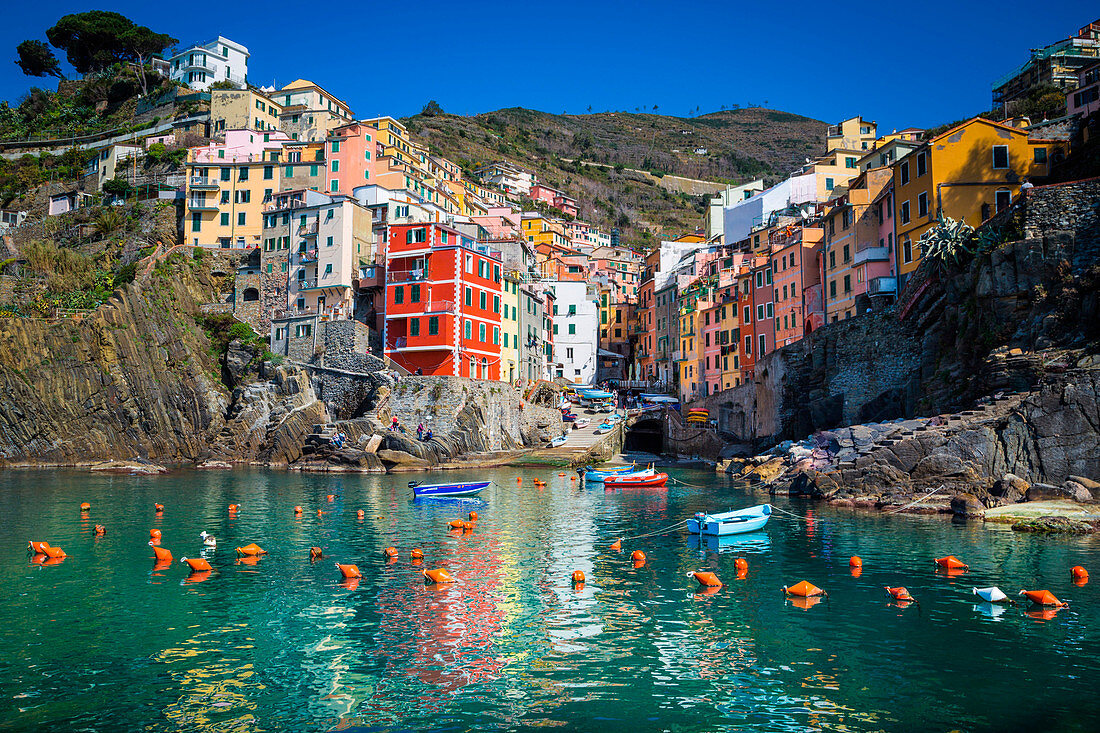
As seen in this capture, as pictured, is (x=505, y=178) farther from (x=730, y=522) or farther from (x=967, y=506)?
(x=730, y=522)

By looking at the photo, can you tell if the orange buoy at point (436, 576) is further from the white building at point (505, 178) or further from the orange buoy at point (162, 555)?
the white building at point (505, 178)

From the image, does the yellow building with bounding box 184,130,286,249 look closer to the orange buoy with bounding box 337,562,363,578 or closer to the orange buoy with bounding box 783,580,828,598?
the orange buoy with bounding box 337,562,363,578

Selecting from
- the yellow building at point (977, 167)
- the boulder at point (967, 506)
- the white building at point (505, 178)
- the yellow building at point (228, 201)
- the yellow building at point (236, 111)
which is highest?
the white building at point (505, 178)

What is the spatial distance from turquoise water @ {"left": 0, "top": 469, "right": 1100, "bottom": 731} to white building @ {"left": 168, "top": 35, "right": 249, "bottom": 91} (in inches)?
3840

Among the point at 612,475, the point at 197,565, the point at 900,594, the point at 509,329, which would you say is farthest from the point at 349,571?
the point at 509,329

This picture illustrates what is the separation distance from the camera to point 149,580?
74.2 feet

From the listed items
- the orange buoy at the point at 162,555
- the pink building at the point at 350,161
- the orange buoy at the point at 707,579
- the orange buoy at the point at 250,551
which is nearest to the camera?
the orange buoy at the point at 707,579

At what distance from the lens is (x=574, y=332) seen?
94500 mm

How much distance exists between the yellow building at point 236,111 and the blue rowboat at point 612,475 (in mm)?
66409

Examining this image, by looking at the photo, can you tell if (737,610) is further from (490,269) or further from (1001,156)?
(490,269)

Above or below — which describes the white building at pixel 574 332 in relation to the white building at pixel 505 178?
below

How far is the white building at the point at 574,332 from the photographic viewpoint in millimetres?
94312

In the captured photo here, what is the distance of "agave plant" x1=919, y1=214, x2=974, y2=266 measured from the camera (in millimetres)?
42562

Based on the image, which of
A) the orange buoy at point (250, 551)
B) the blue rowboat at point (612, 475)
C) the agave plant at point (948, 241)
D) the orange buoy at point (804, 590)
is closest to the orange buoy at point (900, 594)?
the orange buoy at point (804, 590)
